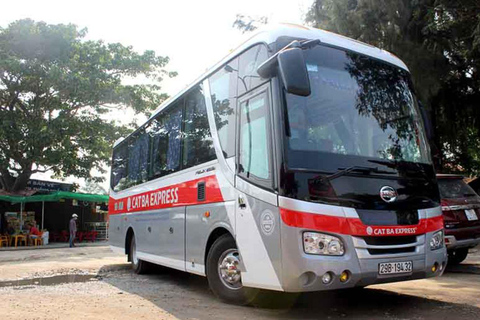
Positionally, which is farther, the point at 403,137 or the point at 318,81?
the point at 403,137

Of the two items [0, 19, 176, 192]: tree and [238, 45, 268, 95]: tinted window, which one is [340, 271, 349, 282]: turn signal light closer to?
[238, 45, 268, 95]: tinted window

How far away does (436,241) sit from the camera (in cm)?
542

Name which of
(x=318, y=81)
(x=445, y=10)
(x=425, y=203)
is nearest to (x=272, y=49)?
(x=318, y=81)

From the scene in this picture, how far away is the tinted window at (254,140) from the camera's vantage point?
5.15 metres

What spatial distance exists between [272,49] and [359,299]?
371 centimetres

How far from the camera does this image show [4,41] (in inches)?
876

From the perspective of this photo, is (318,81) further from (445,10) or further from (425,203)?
(445,10)

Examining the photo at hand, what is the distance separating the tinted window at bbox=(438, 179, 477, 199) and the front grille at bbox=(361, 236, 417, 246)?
397 centimetres

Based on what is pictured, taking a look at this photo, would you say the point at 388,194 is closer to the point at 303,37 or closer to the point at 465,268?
the point at 303,37

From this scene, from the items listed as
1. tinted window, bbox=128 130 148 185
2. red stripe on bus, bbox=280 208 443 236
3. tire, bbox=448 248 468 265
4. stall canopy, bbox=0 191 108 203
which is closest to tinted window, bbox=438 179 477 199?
tire, bbox=448 248 468 265

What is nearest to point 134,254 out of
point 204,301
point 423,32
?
point 204,301

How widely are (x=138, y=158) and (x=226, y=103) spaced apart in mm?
4797

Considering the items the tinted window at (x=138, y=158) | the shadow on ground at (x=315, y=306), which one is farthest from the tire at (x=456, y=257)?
the tinted window at (x=138, y=158)

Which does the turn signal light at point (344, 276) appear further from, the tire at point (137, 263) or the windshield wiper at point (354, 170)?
the tire at point (137, 263)
